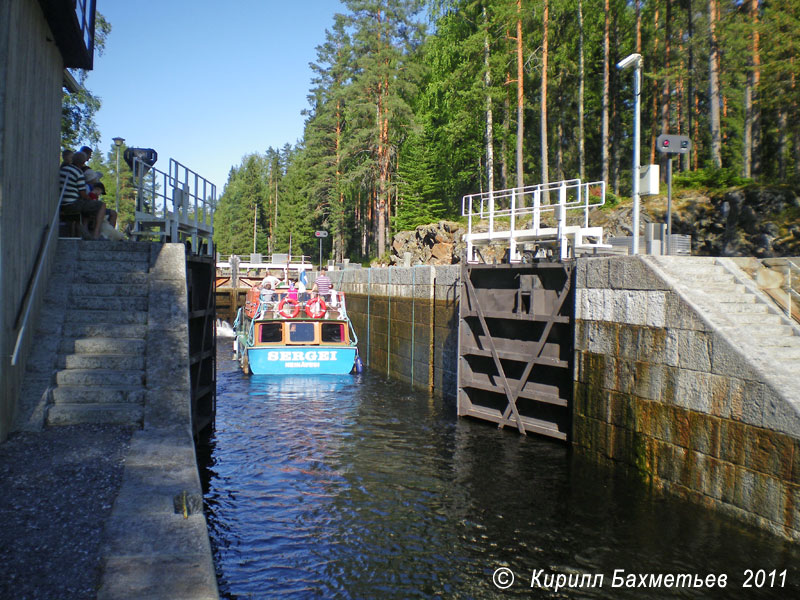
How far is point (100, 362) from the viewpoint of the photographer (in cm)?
731

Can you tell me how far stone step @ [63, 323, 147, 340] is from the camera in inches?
304

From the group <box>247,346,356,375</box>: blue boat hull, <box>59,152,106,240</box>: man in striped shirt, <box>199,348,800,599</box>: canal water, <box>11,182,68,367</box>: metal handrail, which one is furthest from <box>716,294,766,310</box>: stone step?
<box>247,346,356,375</box>: blue boat hull

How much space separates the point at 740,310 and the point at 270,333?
15.1 m

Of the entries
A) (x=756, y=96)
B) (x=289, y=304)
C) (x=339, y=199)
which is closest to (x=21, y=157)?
(x=289, y=304)

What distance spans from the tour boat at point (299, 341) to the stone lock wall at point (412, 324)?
1422mm

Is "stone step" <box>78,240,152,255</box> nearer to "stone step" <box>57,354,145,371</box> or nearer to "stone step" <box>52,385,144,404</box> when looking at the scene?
"stone step" <box>57,354,145,371</box>

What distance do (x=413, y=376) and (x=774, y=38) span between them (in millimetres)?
14235

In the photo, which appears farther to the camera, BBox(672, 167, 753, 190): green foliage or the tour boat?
BBox(672, 167, 753, 190): green foliage

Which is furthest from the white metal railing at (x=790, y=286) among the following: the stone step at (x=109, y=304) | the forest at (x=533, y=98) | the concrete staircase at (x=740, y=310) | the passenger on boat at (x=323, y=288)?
the passenger on boat at (x=323, y=288)

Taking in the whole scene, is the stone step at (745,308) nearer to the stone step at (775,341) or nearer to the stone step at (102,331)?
the stone step at (775,341)

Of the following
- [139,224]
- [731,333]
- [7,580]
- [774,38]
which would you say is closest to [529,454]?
[731,333]

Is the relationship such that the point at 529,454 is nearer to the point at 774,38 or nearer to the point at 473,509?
the point at 473,509

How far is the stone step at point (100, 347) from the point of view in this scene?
747 centimetres

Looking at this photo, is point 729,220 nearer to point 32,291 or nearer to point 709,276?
point 709,276
